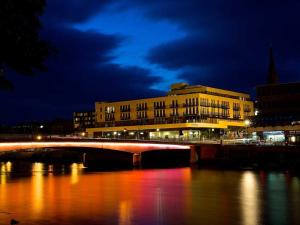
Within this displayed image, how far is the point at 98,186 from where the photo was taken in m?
47.4

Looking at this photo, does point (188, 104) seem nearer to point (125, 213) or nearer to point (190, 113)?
point (190, 113)

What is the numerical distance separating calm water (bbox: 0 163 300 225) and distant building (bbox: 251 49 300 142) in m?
45.6

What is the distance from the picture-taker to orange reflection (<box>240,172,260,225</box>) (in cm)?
2796

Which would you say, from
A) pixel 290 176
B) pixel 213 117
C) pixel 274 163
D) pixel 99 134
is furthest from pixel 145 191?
pixel 99 134

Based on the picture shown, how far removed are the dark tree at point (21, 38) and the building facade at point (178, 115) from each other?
359ft

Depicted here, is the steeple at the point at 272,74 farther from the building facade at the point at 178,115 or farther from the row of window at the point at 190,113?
the row of window at the point at 190,113

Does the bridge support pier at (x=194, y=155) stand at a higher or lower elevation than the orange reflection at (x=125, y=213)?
higher

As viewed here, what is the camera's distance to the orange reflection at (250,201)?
91.7ft

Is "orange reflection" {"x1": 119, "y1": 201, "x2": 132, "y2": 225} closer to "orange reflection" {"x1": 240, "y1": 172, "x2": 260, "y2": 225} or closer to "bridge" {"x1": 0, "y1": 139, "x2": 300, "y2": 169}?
"orange reflection" {"x1": 240, "y1": 172, "x2": 260, "y2": 225}

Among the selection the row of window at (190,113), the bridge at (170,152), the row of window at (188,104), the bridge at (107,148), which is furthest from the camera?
the row of window at (188,104)

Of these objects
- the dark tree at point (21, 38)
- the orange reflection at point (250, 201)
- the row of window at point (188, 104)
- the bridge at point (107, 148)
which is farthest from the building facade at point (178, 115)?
the dark tree at point (21, 38)

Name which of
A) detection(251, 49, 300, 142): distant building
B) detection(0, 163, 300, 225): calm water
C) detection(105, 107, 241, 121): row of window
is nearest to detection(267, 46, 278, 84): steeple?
detection(105, 107, 241, 121): row of window

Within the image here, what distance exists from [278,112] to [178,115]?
31.9 meters

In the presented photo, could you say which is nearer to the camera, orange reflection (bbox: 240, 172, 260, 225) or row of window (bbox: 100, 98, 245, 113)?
orange reflection (bbox: 240, 172, 260, 225)
